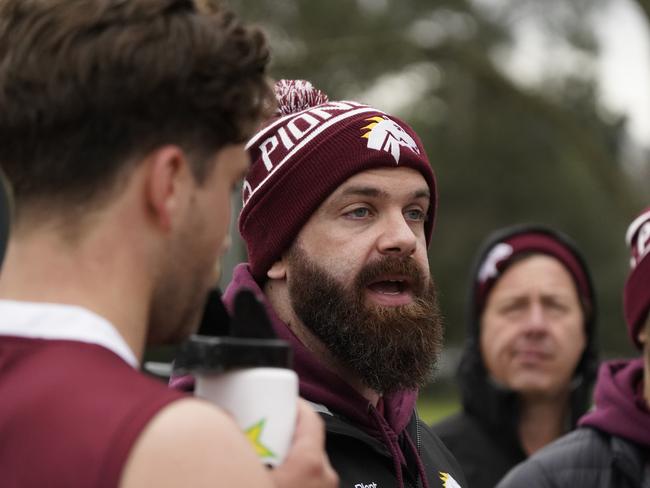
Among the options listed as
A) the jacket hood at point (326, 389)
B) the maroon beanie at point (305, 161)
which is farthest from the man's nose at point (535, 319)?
the jacket hood at point (326, 389)

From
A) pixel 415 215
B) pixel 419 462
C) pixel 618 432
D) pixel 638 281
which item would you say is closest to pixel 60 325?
pixel 419 462

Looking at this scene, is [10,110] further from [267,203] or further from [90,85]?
[267,203]

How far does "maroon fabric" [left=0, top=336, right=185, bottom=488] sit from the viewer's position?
158 centimetres

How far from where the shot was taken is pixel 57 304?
1782mm

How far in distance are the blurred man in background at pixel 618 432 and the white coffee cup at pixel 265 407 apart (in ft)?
7.61

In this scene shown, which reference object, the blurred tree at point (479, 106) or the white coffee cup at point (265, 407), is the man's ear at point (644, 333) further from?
the blurred tree at point (479, 106)

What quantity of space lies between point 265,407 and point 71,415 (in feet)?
1.13

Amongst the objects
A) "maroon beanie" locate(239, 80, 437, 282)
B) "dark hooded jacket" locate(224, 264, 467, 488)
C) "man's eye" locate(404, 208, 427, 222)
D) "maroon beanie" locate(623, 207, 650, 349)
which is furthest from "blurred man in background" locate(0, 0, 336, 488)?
"maroon beanie" locate(623, 207, 650, 349)

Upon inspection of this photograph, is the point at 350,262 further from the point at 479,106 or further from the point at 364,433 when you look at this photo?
the point at 479,106

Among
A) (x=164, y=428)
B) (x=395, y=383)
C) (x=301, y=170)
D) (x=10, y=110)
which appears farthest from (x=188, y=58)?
(x=395, y=383)

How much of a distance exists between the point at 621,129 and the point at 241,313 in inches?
718

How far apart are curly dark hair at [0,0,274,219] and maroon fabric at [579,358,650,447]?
8.31 feet

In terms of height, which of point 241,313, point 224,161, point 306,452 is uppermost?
point 224,161

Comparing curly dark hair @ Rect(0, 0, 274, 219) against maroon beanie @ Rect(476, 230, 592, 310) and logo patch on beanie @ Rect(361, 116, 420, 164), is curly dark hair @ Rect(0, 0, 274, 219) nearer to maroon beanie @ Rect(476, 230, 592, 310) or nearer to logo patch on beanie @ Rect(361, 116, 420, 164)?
logo patch on beanie @ Rect(361, 116, 420, 164)
